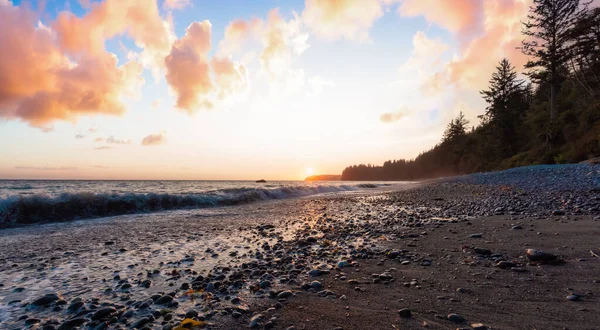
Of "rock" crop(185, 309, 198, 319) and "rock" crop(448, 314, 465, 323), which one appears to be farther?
"rock" crop(185, 309, 198, 319)

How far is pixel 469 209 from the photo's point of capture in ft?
34.5

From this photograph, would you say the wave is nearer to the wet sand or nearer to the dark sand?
the wet sand

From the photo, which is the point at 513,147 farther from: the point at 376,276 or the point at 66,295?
the point at 66,295

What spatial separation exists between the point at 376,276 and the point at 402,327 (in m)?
1.48

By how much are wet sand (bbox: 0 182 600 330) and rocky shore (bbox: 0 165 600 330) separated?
0.06 ft

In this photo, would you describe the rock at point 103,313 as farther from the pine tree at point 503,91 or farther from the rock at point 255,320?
the pine tree at point 503,91

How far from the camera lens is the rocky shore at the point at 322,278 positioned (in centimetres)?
300

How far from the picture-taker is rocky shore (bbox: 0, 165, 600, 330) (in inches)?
118

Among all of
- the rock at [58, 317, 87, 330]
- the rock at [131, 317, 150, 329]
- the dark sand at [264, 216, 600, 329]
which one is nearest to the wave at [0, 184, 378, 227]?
the rock at [58, 317, 87, 330]

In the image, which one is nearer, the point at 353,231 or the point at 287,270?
the point at 287,270

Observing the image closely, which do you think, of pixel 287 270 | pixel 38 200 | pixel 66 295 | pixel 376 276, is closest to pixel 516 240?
pixel 376 276

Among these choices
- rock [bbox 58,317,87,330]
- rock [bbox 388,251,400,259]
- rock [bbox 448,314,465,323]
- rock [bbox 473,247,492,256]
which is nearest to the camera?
rock [bbox 448,314,465,323]

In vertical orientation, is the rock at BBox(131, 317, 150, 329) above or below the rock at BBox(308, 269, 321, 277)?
below

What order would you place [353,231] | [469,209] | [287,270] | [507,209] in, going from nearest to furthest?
[287,270] → [353,231] → [507,209] → [469,209]
